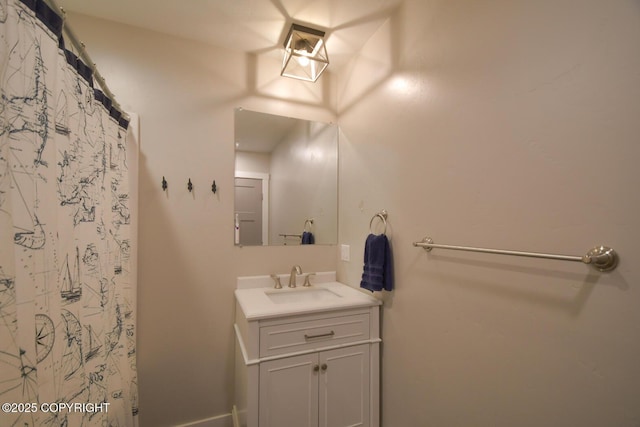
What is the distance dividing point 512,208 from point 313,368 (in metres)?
1.17

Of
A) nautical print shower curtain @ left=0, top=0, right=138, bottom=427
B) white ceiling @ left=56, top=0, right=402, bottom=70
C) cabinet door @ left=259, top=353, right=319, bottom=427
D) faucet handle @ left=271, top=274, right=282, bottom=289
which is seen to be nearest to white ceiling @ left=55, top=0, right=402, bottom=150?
white ceiling @ left=56, top=0, right=402, bottom=70

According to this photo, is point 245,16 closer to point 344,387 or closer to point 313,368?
point 313,368

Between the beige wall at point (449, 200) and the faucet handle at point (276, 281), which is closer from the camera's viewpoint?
the beige wall at point (449, 200)

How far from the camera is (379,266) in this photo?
1.44 m

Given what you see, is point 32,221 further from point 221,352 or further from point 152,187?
point 221,352

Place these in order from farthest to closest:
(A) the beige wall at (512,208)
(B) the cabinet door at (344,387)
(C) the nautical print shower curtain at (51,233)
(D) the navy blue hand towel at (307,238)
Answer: (D) the navy blue hand towel at (307,238) → (B) the cabinet door at (344,387) → (A) the beige wall at (512,208) → (C) the nautical print shower curtain at (51,233)

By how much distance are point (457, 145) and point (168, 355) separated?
2031mm

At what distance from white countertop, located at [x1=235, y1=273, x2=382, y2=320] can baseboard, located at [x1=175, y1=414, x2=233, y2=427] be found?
32.6 inches

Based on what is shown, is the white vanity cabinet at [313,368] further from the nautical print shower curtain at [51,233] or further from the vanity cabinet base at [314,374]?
the nautical print shower curtain at [51,233]

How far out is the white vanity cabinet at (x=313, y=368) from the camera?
1263 mm

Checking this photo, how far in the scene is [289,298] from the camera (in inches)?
70.7

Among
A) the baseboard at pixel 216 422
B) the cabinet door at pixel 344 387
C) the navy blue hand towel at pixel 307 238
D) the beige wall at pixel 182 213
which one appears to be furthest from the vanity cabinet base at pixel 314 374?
the navy blue hand towel at pixel 307 238

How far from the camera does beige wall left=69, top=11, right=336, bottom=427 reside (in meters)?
1.62

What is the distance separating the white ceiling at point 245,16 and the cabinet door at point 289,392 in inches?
74.9
